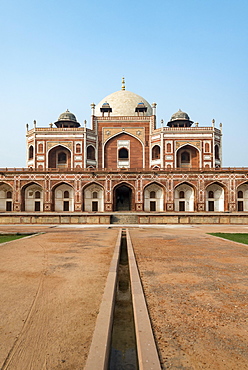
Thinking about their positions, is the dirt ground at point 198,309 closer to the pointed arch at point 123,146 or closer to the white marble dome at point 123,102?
the pointed arch at point 123,146

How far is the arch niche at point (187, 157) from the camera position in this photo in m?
39.1

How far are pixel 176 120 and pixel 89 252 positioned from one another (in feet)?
120

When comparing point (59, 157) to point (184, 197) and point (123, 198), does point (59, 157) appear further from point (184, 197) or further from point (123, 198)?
point (184, 197)

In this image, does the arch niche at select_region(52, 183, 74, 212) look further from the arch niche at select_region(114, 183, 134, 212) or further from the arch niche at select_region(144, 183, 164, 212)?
the arch niche at select_region(144, 183, 164, 212)

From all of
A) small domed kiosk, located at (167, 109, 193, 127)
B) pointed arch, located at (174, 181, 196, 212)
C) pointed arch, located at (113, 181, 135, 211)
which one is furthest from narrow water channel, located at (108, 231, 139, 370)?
small domed kiosk, located at (167, 109, 193, 127)

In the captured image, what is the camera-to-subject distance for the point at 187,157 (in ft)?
131

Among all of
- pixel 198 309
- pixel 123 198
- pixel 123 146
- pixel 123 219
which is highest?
pixel 123 146

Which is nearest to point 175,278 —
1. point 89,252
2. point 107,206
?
point 89,252

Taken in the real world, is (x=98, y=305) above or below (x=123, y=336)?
above

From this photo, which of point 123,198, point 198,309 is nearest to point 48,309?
point 198,309

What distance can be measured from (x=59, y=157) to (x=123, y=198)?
12.4 metres

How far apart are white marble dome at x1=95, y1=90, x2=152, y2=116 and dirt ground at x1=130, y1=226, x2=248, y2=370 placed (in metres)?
40.8

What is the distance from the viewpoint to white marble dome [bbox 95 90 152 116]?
45.5 m

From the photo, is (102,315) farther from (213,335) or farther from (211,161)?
(211,161)
